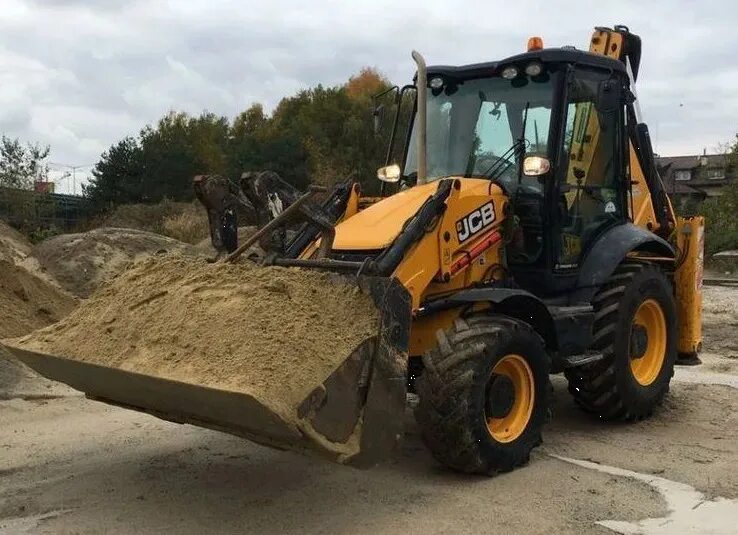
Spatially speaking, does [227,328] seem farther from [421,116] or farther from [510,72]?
[510,72]

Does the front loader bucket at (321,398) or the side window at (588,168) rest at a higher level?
the side window at (588,168)

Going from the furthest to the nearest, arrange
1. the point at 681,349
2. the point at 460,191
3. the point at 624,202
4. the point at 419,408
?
the point at 681,349 < the point at 624,202 < the point at 460,191 < the point at 419,408

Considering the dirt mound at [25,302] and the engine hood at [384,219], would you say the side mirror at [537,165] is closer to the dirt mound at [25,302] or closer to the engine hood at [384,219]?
the engine hood at [384,219]

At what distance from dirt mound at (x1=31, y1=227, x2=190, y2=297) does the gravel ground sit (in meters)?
5.60

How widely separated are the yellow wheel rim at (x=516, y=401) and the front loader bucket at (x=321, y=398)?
93 centimetres

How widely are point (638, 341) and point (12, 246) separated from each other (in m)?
9.73

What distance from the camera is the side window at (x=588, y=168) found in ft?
20.5

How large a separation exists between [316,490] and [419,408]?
0.82 m

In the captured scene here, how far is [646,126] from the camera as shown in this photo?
721 centimetres

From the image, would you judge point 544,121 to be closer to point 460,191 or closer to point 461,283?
point 460,191

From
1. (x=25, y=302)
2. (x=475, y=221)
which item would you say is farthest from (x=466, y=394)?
(x=25, y=302)

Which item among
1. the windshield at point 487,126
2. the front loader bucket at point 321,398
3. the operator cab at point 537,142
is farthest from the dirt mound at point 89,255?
the front loader bucket at point 321,398

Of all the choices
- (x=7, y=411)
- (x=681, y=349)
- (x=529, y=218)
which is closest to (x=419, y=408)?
(x=529, y=218)

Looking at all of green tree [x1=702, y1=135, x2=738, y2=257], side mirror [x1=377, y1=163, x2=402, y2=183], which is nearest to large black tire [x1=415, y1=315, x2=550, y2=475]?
side mirror [x1=377, y1=163, x2=402, y2=183]
